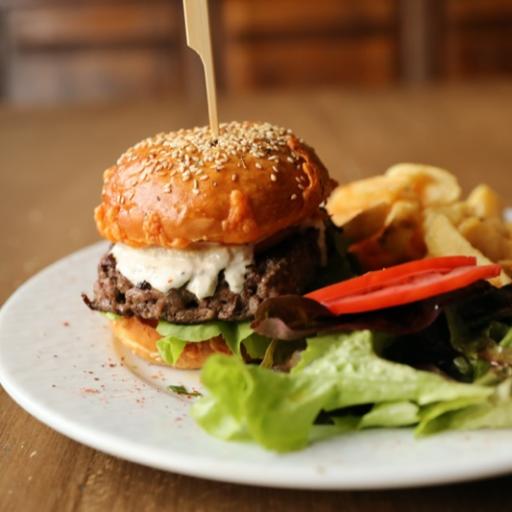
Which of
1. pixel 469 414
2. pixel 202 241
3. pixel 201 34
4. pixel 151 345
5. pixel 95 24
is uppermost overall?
pixel 201 34

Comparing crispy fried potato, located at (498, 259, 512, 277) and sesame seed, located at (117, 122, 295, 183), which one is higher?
sesame seed, located at (117, 122, 295, 183)

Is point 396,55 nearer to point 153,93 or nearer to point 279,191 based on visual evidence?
point 153,93

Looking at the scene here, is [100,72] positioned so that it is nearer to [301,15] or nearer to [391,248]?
[301,15]

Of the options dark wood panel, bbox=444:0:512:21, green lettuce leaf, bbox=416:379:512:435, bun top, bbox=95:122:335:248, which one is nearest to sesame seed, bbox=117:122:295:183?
bun top, bbox=95:122:335:248

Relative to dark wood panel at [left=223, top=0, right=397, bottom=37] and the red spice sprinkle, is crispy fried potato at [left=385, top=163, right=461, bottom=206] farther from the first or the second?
dark wood panel at [left=223, top=0, right=397, bottom=37]

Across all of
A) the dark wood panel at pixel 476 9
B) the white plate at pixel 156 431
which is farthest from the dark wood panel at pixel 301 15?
the white plate at pixel 156 431

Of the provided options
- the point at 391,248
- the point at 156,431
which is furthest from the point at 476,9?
the point at 156,431
